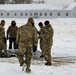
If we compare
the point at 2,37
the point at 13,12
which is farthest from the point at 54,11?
the point at 2,37

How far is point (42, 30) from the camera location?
1274 cm

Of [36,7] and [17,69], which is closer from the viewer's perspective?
[17,69]

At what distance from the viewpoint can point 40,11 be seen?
87812 mm

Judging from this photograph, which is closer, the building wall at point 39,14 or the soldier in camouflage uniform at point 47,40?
the soldier in camouflage uniform at point 47,40

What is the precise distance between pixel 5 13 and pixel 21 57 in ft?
272

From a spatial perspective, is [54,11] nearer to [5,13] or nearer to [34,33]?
[5,13]

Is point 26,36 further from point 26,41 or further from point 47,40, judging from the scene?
point 47,40

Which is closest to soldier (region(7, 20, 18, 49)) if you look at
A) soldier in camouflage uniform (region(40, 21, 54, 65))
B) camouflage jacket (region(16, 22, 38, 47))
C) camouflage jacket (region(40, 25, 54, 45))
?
camouflage jacket (region(40, 25, 54, 45))

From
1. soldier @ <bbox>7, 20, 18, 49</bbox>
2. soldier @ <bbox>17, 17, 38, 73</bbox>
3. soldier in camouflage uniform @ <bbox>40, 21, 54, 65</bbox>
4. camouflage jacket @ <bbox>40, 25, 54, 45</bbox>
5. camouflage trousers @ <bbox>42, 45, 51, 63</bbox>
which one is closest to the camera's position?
soldier @ <bbox>17, 17, 38, 73</bbox>

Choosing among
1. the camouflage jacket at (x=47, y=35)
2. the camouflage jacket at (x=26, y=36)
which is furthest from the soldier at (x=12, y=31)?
the camouflage jacket at (x=26, y=36)

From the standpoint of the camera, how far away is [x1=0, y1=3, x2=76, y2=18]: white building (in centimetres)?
8528

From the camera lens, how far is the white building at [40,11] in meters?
85.3

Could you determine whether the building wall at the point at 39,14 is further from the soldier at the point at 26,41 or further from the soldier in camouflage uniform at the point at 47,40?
the soldier at the point at 26,41

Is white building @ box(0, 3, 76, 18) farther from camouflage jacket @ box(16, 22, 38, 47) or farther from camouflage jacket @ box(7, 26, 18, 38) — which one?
camouflage jacket @ box(16, 22, 38, 47)
